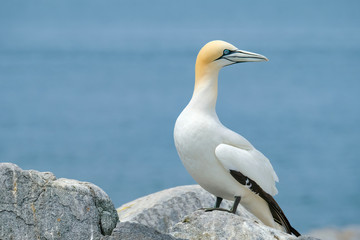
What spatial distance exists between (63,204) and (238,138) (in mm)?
1743

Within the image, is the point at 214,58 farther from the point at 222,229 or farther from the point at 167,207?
the point at 167,207

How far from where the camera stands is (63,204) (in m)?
4.64

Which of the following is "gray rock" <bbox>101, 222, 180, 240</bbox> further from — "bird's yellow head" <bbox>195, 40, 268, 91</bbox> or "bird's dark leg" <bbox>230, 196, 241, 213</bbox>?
"bird's yellow head" <bbox>195, 40, 268, 91</bbox>

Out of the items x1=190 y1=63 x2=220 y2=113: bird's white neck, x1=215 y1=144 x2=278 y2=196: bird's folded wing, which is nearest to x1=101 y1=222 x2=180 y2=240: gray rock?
x1=215 y1=144 x2=278 y2=196: bird's folded wing

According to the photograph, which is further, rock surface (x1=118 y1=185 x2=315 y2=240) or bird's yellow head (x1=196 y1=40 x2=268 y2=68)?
bird's yellow head (x1=196 y1=40 x2=268 y2=68)

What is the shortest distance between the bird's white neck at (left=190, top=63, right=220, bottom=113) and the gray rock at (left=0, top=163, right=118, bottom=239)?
1350 millimetres

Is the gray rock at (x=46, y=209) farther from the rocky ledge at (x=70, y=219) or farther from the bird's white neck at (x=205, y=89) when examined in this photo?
the bird's white neck at (x=205, y=89)

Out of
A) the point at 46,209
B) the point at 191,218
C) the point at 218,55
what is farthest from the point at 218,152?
the point at 46,209

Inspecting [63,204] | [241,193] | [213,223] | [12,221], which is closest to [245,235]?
[213,223]

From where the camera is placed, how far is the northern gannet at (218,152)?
17.5 feet

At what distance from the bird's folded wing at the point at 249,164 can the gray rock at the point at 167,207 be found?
1.07 m

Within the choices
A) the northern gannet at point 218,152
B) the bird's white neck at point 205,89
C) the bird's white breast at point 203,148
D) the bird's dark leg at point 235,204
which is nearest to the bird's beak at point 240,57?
the northern gannet at point 218,152

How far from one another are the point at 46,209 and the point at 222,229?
1.36 metres

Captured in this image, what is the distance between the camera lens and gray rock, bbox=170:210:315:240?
472 cm
